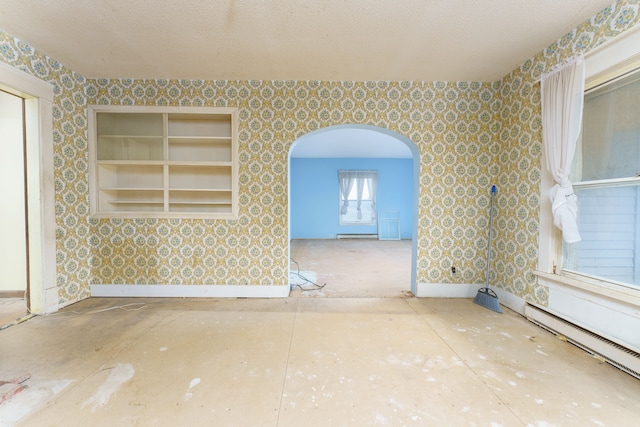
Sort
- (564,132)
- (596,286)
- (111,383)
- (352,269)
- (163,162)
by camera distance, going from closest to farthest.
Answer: (111,383), (596,286), (564,132), (163,162), (352,269)

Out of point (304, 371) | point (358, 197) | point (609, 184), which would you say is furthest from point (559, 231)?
point (358, 197)

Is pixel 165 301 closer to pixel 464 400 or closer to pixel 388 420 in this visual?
pixel 388 420

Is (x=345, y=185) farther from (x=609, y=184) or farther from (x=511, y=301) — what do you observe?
(x=609, y=184)

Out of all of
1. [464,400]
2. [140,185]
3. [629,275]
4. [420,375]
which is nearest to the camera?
[464,400]

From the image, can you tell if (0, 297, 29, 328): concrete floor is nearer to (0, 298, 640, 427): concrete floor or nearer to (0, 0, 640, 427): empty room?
(0, 0, 640, 427): empty room

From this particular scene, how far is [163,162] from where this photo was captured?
3229 millimetres

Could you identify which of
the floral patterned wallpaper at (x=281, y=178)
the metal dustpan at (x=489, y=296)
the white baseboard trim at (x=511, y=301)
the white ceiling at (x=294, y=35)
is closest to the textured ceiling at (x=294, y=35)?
the white ceiling at (x=294, y=35)

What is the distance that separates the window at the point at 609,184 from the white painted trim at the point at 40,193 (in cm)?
487

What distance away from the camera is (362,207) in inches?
355

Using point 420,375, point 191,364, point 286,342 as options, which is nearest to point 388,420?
point 420,375

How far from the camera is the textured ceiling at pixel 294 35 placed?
1.98 metres

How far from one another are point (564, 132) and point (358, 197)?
6.77 metres

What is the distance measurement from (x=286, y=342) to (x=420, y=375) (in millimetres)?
1007

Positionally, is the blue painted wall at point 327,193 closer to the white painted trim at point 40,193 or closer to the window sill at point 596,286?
the white painted trim at point 40,193
